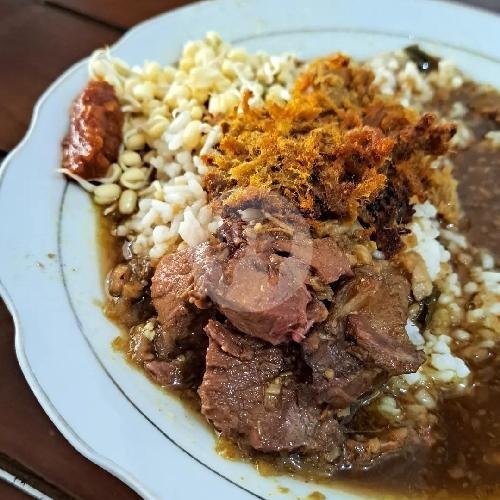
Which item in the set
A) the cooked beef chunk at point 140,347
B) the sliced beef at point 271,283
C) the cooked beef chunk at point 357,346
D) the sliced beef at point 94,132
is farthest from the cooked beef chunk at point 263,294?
the sliced beef at point 94,132

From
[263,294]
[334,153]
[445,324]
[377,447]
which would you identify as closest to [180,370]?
[263,294]

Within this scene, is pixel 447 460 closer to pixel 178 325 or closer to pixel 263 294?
pixel 263 294

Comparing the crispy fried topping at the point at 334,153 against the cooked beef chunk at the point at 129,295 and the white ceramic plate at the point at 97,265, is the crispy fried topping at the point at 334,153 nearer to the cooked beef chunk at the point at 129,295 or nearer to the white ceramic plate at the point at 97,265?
the cooked beef chunk at the point at 129,295

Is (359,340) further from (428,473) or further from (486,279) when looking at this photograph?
(486,279)

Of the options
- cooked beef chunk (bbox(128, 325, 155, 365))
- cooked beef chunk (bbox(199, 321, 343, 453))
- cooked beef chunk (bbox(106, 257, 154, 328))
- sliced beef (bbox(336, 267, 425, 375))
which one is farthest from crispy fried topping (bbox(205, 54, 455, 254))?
cooked beef chunk (bbox(128, 325, 155, 365))

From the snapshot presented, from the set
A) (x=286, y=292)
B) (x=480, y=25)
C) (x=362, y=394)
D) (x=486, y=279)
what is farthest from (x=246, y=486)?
(x=480, y=25)

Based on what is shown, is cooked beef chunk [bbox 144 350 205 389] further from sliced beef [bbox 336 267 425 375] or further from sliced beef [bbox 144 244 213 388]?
sliced beef [bbox 336 267 425 375]
